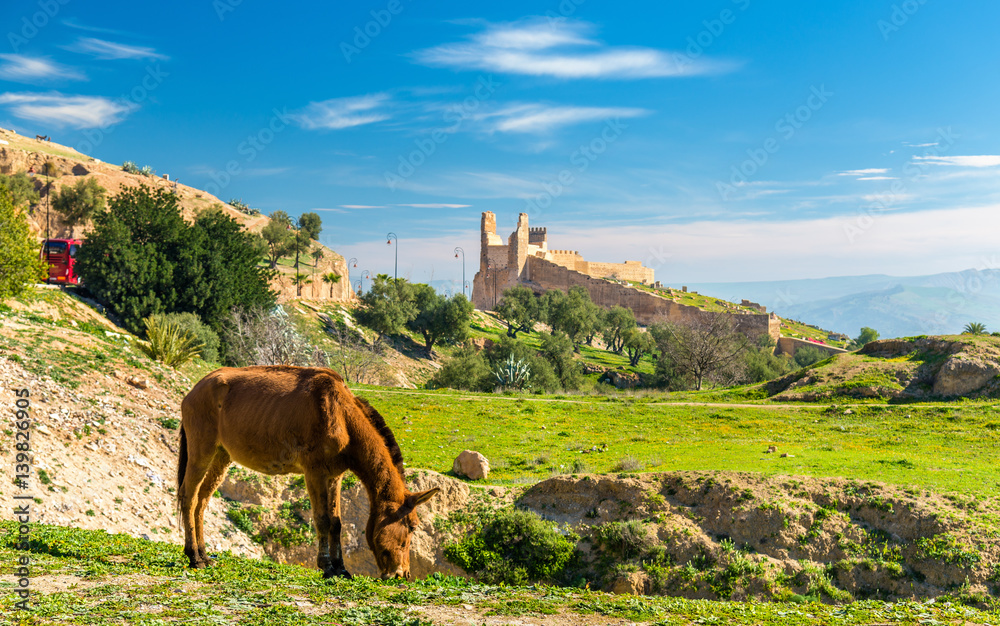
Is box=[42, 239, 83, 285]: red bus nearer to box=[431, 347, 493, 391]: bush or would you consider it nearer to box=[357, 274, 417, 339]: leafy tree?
box=[431, 347, 493, 391]: bush

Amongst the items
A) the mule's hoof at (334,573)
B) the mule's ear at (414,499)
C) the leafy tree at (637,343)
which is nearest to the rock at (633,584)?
the mule's hoof at (334,573)

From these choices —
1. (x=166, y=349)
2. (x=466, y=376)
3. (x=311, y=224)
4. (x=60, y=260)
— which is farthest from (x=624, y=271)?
(x=166, y=349)

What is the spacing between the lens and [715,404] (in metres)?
30.4

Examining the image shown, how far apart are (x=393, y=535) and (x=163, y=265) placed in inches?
1465

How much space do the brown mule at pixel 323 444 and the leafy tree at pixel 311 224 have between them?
78.7m

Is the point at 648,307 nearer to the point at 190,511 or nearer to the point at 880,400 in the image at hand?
the point at 880,400

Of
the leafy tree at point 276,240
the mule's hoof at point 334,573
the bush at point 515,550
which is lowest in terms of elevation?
the bush at point 515,550

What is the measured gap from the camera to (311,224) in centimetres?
8394

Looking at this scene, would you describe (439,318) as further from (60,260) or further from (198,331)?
(60,260)

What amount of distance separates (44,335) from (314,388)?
530 inches

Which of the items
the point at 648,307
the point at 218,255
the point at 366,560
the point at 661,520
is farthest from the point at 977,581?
the point at 648,307

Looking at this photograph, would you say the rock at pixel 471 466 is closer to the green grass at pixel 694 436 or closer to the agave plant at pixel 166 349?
the green grass at pixel 694 436

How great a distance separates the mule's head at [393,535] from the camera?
6.72m

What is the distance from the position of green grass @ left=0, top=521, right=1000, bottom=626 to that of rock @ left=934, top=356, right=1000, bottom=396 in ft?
84.2
